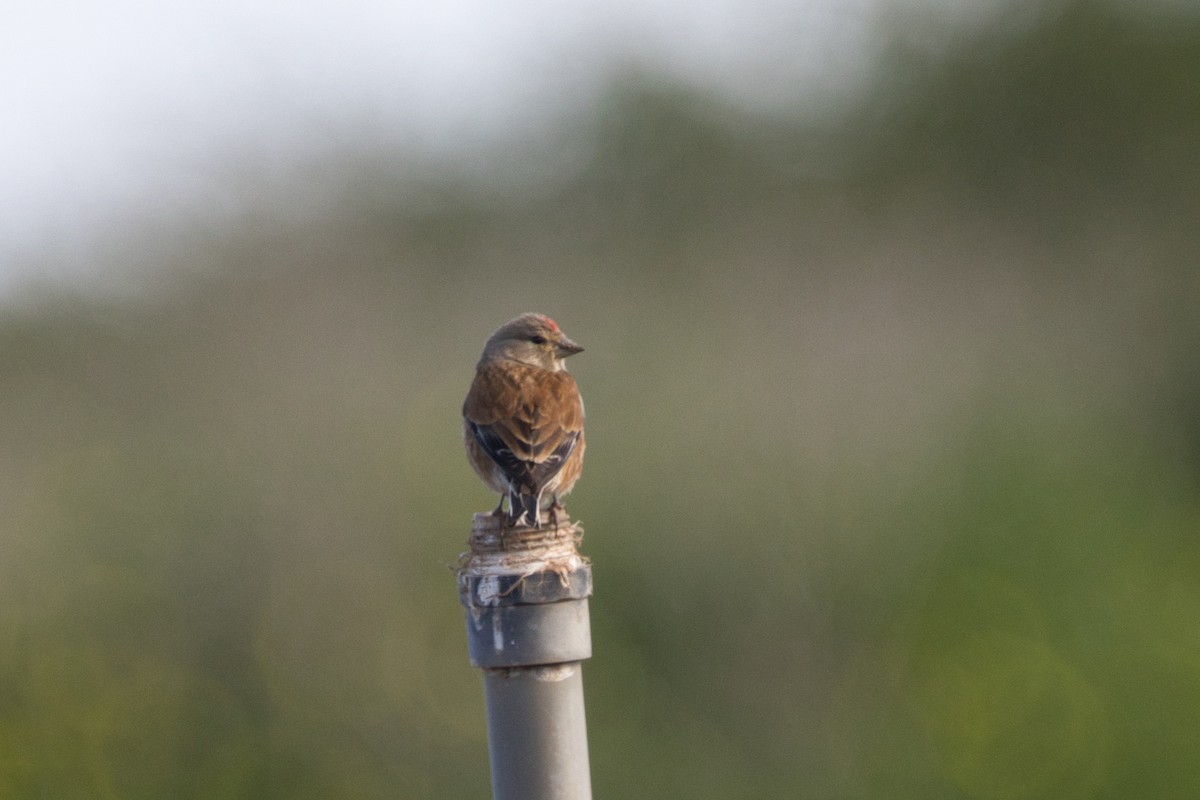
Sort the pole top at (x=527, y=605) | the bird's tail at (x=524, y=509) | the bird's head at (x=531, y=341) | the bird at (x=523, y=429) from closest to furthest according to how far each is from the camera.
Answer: the pole top at (x=527, y=605), the bird's tail at (x=524, y=509), the bird at (x=523, y=429), the bird's head at (x=531, y=341)

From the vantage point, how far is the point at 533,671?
2809 millimetres

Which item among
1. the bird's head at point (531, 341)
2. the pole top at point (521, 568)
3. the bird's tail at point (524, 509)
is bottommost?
the pole top at point (521, 568)

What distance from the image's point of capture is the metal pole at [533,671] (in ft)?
9.19

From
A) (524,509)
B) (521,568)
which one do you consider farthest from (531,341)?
(521,568)

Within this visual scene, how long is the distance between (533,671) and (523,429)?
1679 millimetres

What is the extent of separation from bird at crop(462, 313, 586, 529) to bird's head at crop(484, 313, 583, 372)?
19 cm

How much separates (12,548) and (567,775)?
4.87 meters

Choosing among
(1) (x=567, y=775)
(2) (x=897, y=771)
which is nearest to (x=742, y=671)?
(2) (x=897, y=771)

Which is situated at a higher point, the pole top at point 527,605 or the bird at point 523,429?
the bird at point 523,429

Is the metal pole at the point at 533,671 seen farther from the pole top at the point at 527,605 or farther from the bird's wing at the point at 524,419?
the bird's wing at the point at 524,419

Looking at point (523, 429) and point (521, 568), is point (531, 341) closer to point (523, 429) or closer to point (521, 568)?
point (523, 429)

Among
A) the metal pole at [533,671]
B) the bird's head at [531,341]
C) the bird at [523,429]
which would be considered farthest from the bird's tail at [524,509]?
the bird's head at [531,341]

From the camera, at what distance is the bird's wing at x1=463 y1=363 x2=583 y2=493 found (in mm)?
4277

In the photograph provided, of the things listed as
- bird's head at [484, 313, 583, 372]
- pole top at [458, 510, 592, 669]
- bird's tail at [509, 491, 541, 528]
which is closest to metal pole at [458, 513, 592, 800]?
pole top at [458, 510, 592, 669]
